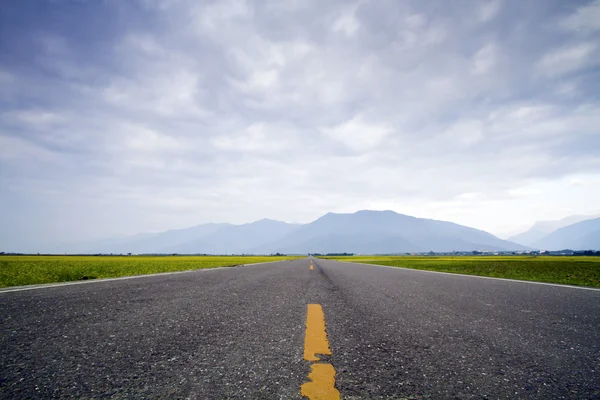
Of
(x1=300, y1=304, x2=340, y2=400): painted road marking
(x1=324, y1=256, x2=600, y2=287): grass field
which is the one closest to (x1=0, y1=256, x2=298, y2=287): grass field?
(x1=300, y1=304, x2=340, y2=400): painted road marking

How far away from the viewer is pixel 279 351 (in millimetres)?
2277

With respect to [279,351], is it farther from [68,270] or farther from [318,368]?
[68,270]

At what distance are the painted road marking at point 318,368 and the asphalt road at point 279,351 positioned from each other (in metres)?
0.05

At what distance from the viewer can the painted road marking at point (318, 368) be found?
5.04 ft

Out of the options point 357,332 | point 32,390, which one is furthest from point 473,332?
point 32,390

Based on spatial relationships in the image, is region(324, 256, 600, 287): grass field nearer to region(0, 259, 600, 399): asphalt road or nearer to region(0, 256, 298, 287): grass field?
region(0, 259, 600, 399): asphalt road

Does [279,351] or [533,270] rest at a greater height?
[279,351]

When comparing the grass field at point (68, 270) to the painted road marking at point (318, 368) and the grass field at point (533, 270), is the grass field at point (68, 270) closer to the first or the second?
the painted road marking at point (318, 368)

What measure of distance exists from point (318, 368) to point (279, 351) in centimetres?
47

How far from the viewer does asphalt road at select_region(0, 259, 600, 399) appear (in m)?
1.66

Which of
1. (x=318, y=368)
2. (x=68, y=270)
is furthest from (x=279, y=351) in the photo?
(x=68, y=270)

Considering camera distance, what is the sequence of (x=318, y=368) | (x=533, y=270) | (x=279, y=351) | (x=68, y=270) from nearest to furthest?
(x=318, y=368)
(x=279, y=351)
(x=68, y=270)
(x=533, y=270)

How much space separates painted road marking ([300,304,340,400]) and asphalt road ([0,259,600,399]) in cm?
5

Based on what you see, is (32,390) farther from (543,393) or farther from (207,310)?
(543,393)
